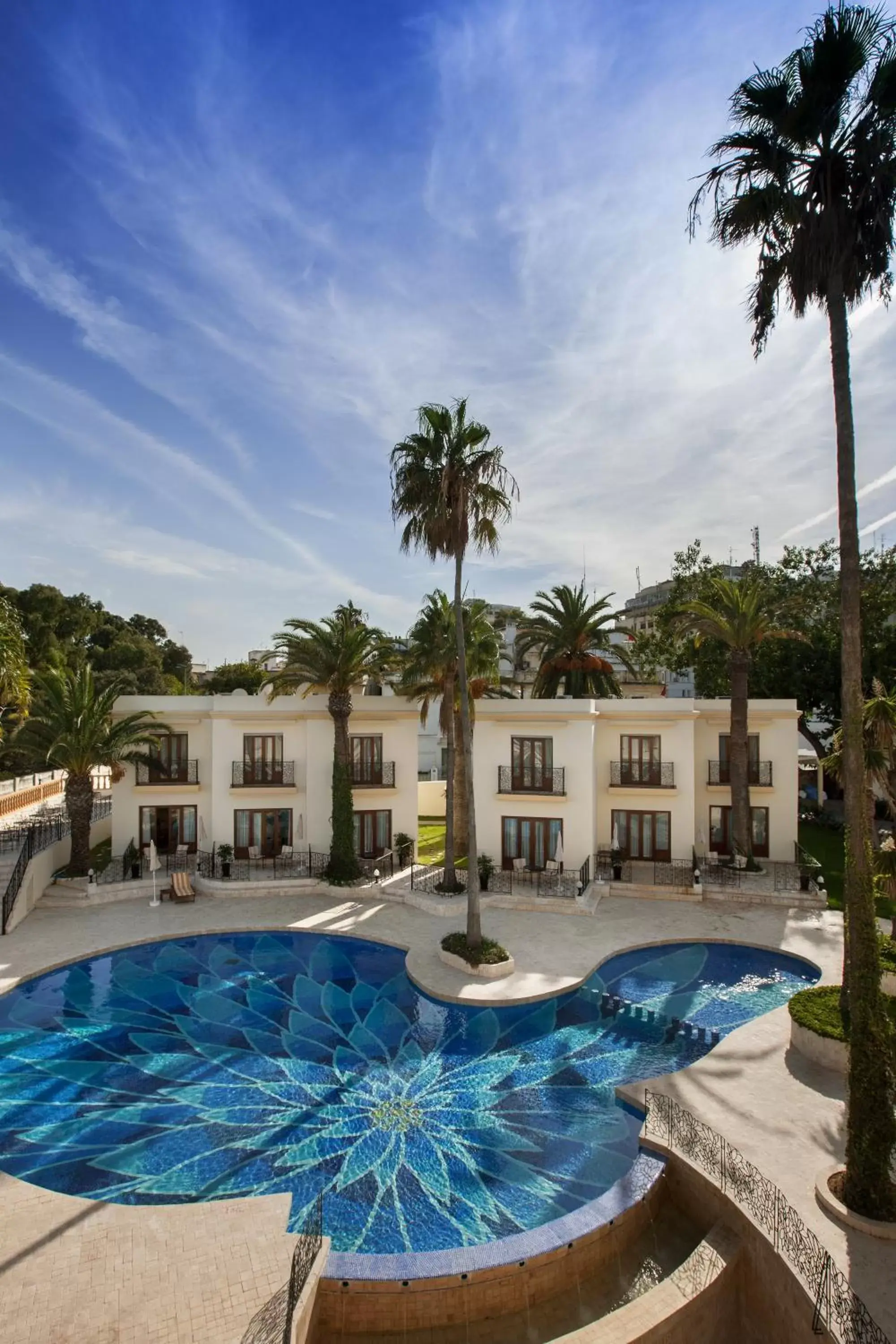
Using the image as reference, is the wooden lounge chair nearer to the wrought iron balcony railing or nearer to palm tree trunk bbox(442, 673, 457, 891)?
the wrought iron balcony railing

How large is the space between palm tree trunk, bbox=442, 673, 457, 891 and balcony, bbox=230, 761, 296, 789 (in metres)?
5.97

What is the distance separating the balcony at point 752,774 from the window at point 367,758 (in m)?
12.5

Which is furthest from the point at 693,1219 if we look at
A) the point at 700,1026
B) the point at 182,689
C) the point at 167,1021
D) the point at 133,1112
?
the point at 182,689

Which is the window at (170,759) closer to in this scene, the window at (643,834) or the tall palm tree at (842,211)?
the window at (643,834)

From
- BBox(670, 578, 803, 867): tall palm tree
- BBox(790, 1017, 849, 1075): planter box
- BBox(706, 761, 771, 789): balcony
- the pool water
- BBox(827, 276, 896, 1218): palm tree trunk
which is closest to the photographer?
BBox(827, 276, 896, 1218): palm tree trunk

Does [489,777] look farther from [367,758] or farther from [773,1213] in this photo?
[773,1213]

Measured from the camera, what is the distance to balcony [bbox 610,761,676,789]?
25.0 metres

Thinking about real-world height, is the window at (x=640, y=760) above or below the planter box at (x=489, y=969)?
above

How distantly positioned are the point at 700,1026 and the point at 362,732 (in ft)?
50.6

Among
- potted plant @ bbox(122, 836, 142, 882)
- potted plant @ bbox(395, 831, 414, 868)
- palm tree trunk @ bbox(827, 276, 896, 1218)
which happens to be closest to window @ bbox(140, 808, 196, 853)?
potted plant @ bbox(122, 836, 142, 882)

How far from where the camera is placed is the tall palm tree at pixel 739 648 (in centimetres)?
2477

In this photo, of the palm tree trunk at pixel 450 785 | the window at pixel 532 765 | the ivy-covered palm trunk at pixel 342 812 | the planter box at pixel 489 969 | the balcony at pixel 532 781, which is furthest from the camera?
the window at pixel 532 765

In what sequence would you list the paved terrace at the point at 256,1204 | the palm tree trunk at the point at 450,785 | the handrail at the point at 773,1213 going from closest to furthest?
the handrail at the point at 773,1213
the paved terrace at the point at 256,1204
the palm tree trunk at the point at 450,785

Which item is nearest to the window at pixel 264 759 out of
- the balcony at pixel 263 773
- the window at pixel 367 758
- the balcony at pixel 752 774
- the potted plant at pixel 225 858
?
the balcony at pixel 263 773
